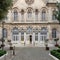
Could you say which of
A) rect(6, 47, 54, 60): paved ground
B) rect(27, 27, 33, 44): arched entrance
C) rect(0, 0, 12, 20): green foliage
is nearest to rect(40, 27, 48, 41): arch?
rect(27, 27, 33, 44): arched entrance

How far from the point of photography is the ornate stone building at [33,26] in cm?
7246

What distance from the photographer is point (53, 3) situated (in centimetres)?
7269

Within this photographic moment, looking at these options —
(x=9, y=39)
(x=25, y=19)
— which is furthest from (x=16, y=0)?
(x=9, y=39)

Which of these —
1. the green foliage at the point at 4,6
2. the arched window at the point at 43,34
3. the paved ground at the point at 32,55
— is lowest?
the paved ground at the point at 32,55

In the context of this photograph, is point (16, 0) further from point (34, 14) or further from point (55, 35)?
point (55, 35)

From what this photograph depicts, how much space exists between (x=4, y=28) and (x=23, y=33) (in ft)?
15.6

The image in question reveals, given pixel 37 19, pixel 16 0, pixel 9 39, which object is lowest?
pixel 9 39

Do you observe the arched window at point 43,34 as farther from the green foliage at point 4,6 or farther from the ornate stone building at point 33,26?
the green foliage at point 4,6

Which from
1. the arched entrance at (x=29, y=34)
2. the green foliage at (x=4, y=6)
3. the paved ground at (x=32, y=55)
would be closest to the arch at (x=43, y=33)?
the arched entrance at (x=29, y=34)

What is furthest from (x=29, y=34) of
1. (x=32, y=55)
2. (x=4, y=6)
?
(x=4, y=6)

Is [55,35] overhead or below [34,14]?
below

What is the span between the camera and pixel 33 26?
239 feet

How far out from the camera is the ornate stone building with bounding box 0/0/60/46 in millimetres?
72456

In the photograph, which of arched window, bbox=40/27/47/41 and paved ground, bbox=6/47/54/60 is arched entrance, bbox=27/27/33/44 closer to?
arched window, bbox=40/27/47/41
